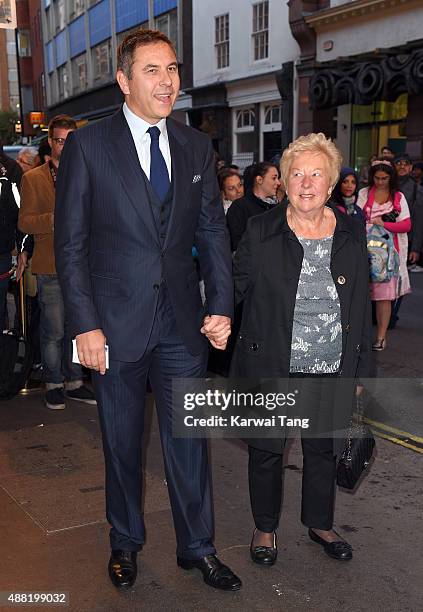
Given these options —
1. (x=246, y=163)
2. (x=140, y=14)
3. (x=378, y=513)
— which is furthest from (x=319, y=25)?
(x=378, y=513)

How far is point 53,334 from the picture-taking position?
5930 millimetres

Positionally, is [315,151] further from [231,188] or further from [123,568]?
[231,188]

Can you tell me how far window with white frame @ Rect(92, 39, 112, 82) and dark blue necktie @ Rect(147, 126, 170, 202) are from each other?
3398 cm

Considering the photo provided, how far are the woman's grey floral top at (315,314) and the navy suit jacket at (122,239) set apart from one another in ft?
1.22

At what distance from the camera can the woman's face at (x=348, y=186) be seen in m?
7.65

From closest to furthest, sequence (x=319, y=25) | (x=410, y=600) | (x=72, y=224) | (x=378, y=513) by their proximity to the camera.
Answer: (x=72, y=224), (x=410, y=600), (x=378, y=513), (x=319, y=25)

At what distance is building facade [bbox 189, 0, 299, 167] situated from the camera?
2150 cm

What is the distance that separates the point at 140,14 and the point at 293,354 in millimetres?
30507

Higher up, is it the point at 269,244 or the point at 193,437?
the point at 269,244

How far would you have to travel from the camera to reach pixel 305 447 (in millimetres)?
3525

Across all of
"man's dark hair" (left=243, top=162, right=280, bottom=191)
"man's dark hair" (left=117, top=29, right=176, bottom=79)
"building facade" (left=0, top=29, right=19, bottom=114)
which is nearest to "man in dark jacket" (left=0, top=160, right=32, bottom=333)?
"man's dark hair" (left=243, top=162, right=280, bottom=191)

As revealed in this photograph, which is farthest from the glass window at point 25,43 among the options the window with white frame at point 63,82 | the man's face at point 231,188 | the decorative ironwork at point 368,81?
the man's face at point 231,188

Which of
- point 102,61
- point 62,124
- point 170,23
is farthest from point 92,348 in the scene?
point 102,61

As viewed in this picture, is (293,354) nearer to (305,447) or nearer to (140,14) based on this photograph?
(305,447)
